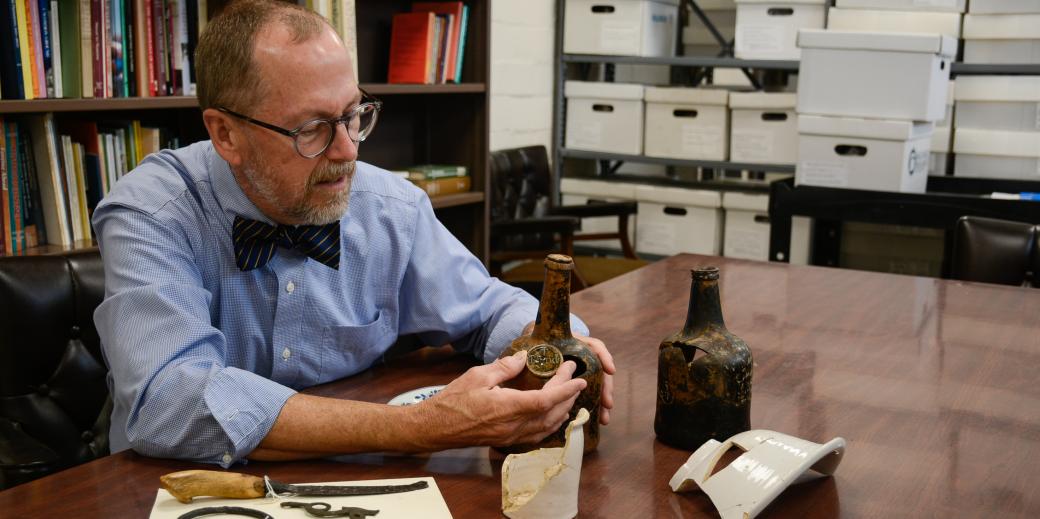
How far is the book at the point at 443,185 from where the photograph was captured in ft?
10.3

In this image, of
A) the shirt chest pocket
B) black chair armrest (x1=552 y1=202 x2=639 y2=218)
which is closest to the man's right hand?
the shirt chest pocket

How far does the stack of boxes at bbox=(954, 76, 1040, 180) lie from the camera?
351 cm

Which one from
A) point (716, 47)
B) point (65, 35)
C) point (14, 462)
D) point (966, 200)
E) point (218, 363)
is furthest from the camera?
point (716, 47)

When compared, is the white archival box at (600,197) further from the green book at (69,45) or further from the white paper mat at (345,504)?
the white paper mat at (345,504)

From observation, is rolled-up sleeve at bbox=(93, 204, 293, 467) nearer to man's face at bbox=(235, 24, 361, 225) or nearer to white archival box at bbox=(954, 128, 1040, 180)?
man's face at bbox=(235, 24, 361, 225)

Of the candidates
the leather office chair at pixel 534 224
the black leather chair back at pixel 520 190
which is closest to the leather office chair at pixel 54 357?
the leather office chair at pixel 534 224

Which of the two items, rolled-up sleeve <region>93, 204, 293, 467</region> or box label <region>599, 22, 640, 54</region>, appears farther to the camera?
box label <region>599, 22, 640, 54</region>

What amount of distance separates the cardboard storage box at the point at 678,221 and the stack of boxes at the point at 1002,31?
1.07m

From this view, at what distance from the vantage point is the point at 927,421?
1.27m

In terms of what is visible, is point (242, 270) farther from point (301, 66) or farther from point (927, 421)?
point (927, 421)

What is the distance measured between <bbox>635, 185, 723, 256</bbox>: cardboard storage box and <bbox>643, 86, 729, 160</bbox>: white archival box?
0.16 m

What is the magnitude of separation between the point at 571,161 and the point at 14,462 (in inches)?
139

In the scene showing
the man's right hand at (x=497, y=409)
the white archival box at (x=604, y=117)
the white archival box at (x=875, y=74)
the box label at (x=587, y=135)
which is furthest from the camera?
the box label at (x=587, y=135)

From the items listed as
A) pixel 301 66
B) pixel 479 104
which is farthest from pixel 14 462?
pixel 479 104
